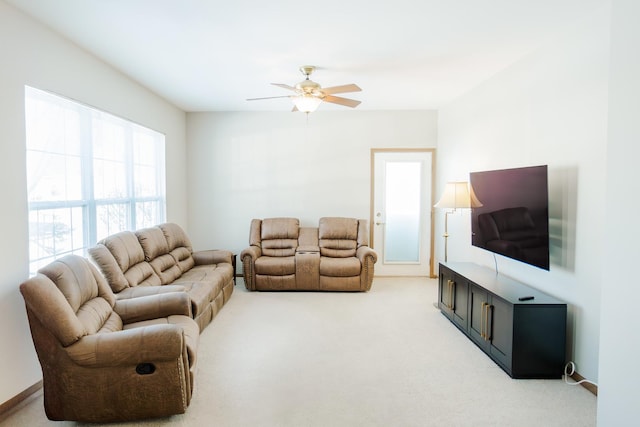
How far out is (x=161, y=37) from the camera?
317cm

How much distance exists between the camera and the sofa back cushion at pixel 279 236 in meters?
5.81

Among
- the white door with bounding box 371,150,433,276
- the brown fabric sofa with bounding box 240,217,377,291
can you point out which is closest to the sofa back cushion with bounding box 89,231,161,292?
the brown fabric sofa with bounding box 240,217,377,291

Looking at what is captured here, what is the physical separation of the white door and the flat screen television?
197 centimetres

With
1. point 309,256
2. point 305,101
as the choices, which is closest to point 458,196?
point 305,101

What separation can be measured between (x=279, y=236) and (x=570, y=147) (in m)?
4.01

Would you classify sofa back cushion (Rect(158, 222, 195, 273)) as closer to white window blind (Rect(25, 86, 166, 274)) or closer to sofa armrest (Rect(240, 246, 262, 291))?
white window blind (Rect(25, 86, 166, 274))

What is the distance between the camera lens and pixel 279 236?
19.4 ft

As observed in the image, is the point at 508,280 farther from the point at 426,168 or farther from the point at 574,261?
the point at 426,168

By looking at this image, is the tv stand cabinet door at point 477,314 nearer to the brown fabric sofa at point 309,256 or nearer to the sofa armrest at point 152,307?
the brown fabric sofa at point 309,256

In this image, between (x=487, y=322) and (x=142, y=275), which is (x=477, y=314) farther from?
(x=142, y=275)

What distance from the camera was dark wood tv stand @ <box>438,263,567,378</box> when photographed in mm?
2889

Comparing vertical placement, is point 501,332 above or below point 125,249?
below

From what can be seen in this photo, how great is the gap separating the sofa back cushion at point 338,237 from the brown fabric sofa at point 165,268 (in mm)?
1495

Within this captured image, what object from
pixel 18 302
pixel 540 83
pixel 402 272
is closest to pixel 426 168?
pixel 402 272
